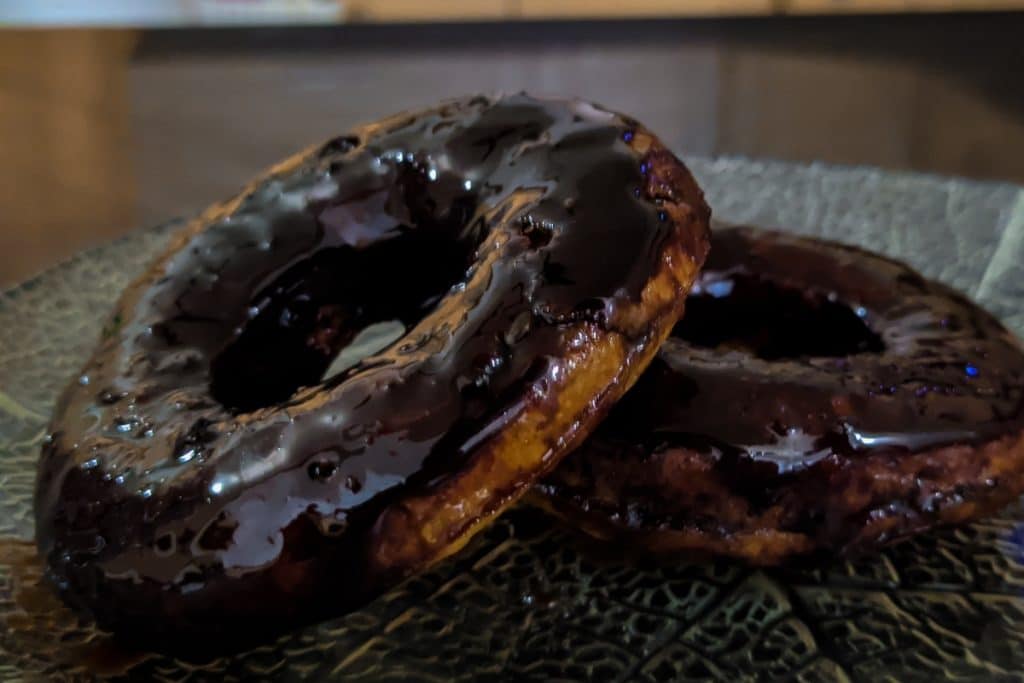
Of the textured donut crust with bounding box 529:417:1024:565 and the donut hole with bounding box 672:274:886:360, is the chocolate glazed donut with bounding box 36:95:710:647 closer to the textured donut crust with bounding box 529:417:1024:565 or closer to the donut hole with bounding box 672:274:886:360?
the textured donut crust with bounding box 529:417:1024:565

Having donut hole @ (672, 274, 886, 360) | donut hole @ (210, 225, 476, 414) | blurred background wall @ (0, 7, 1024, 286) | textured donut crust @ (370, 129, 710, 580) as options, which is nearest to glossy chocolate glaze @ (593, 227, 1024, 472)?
donut hole @ (672, 274, 886, 360)

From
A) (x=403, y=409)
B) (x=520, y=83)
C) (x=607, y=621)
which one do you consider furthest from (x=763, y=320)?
(x=520, y=83)

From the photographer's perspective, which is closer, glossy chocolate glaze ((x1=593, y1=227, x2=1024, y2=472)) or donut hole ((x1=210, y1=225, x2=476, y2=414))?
glossy chocolate glaze ((x1=593, y1=227, x2=1024, y2=472))

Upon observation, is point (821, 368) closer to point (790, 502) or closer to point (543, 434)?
point (790, 502)

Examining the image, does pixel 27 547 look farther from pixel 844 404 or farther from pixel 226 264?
pixel 844 404

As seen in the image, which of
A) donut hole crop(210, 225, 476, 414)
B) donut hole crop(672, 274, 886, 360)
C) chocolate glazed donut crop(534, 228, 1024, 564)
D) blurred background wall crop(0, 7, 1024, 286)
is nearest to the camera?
chocolate glazed donut crop(534, 228, 1024, 564)

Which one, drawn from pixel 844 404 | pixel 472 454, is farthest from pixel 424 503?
pixel 844 404

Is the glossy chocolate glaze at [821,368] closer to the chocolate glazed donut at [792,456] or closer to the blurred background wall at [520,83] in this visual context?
the chocolate glazed donut at [792,456]
